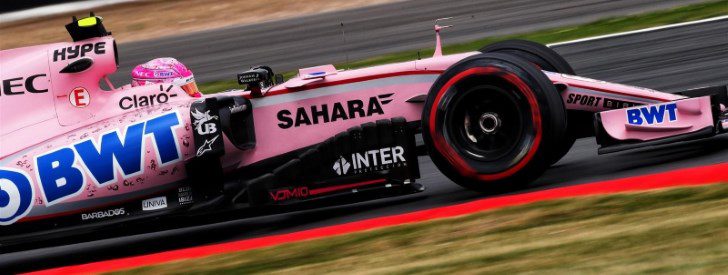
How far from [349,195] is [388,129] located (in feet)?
1.74

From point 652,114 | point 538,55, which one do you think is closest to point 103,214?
point 538,55

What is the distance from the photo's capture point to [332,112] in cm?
764

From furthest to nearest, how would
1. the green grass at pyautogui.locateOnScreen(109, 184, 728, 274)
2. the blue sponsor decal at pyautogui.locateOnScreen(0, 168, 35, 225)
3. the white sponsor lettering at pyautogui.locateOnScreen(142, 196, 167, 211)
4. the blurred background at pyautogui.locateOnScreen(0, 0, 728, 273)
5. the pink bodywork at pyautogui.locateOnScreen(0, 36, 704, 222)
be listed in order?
1. the blurred background at pyautogui.locateOnScreen(0, 0, 728, 273)
2. the white sponsor lettering at pyautogui.locateOnScreen(142, 196, 167, 211)
3. the blue sponsor decal at pyautogui.locateOnScreen(0, 168, 35, 225)
4. the pink bodywork at pyautogui.locateOnScreen(0, 36, 704, 222)
5. the green grass at pyautogui.locateOnScreen(109, 184, 728, 274)

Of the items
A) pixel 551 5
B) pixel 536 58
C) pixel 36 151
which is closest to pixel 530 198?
pixel 536 58

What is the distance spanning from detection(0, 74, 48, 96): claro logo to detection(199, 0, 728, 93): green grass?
6.31m

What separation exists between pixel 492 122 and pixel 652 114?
102 cm

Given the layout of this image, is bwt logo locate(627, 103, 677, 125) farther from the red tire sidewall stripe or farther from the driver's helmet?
the driver's helmet

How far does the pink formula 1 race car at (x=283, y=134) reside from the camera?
23.7ft

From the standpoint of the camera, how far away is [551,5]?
1684 centimetres

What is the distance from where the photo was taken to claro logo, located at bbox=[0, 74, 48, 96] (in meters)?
8.09

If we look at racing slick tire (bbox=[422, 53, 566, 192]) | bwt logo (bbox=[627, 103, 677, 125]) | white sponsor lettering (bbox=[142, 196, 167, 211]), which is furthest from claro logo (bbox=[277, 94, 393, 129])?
bwt logo (bbox=[627, 103, 677, 125])

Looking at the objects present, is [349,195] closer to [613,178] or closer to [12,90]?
[613,178]

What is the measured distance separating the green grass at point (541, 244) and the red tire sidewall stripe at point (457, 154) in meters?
0.43

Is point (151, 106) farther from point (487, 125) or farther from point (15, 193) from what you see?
point (487, 125)
